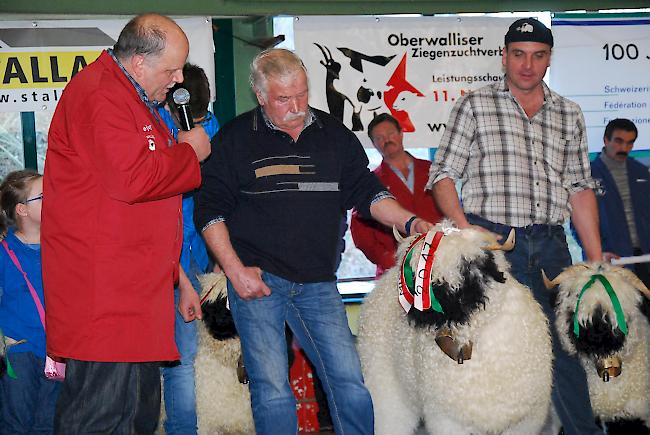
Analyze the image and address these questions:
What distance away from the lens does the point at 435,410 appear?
410 centimetres

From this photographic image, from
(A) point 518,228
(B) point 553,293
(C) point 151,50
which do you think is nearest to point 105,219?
(C) point 151,50

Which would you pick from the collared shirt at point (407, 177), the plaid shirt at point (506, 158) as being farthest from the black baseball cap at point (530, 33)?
the collared shirt at point (407, 177)

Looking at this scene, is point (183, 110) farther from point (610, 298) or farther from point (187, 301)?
point (610, 298)

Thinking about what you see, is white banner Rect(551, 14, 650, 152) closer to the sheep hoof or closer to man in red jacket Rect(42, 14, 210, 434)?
the sheep hoof

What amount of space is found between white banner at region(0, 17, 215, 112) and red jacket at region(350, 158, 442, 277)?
215 centimetres

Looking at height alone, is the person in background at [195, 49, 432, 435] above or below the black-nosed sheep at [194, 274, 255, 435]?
above

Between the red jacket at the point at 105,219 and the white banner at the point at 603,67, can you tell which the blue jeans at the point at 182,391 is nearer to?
the red jacket at the point at 105,219

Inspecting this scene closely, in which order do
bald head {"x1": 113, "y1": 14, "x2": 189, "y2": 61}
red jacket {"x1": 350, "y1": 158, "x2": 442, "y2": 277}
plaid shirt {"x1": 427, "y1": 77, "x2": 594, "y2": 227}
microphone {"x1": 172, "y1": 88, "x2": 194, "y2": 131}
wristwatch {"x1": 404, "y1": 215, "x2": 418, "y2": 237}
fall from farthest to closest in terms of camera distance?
red jacket {"x1": 350, "y1": 158, "x2": 442, "y2": 277} → plaid shirt {"x1": 427, "y1": 77, "x2": 594, "y2": 227} → wristwatch {"x1": 404, "y1": 215, "x2": 418, "y2": 237} → microphone {"x1": 172, "y1": 88, "x2": 194, "y2": 131} → bald head {"x1": 113, "y1": 14, "x2": 189, "y2": 61}

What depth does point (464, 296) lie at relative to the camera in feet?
12.8

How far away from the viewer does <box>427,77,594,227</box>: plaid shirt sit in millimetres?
4461

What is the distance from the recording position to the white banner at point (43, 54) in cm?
595

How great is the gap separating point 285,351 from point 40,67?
322 cm

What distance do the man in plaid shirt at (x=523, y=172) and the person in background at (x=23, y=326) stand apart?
2114 mm

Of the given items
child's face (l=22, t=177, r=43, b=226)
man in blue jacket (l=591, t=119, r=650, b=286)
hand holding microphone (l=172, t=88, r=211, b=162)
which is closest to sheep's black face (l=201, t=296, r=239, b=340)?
child's face (l=22, t=177, r=43, b=226)
